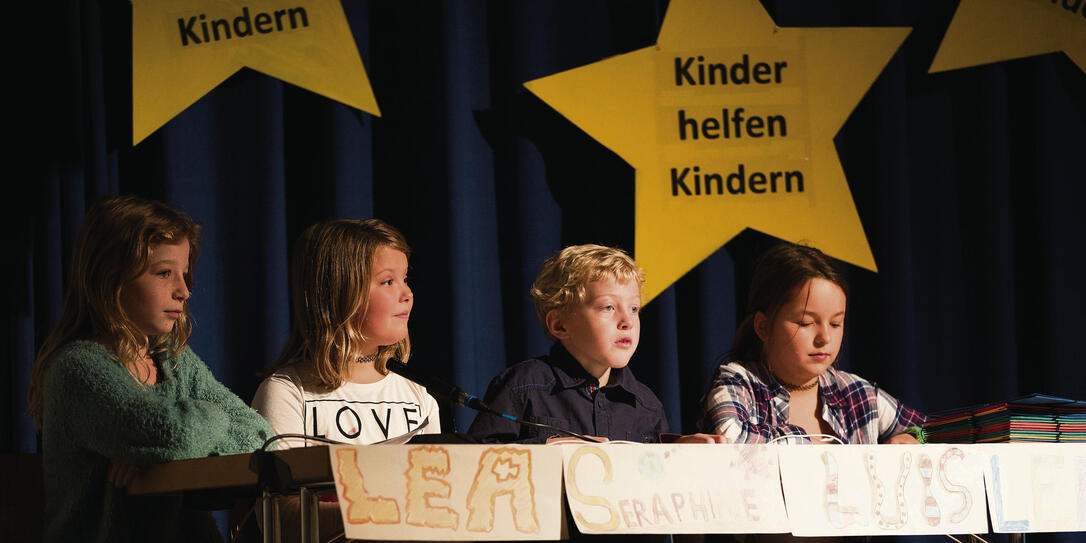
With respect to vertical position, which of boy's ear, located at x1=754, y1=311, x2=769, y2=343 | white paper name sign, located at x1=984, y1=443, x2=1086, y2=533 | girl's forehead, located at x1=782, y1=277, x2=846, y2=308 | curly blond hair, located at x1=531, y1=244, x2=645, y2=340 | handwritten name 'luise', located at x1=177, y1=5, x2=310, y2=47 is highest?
handwritten name 'luise', located at x1=177, y1=5, x2=310, y2=47

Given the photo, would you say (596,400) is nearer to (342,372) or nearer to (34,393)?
(342,372)

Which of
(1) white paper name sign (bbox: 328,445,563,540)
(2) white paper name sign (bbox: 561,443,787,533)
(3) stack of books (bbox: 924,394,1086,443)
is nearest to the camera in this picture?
(1) white paper name sign (bbox: 328,445,563,540)

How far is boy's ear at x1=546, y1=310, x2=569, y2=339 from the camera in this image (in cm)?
277

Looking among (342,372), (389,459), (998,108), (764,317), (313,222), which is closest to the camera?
(389,459)

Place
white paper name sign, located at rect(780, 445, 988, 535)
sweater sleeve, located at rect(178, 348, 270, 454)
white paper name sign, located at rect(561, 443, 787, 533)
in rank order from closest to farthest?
1. white paper name sign, located at rect(561, 443, 787, 533)
2. white paper name sign, located at rect(780, 445, 988, 535)
3. sweater sleeve, located at rect(178, 348, 270, 454)

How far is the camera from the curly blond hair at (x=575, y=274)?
272cm

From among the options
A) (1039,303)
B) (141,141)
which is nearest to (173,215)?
(141,141)

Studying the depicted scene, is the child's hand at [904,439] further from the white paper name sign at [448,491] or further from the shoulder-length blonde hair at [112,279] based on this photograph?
the shoulder-length blonde hair at [112,279]

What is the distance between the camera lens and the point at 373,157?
10.7ft

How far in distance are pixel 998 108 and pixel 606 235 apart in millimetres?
1350

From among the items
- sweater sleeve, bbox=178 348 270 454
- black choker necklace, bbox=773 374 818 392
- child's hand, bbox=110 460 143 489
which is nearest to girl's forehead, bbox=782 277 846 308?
black choker necklace, bbox=773 374 818 392

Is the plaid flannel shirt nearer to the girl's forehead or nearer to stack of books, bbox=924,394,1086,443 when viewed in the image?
the girl's forehead

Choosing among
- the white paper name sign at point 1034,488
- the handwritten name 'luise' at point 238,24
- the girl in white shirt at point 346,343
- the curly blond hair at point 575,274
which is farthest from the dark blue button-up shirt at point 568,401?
the handwritten name 'luise' at point 238,24

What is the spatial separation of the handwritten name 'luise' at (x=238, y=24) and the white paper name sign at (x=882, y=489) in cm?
198
